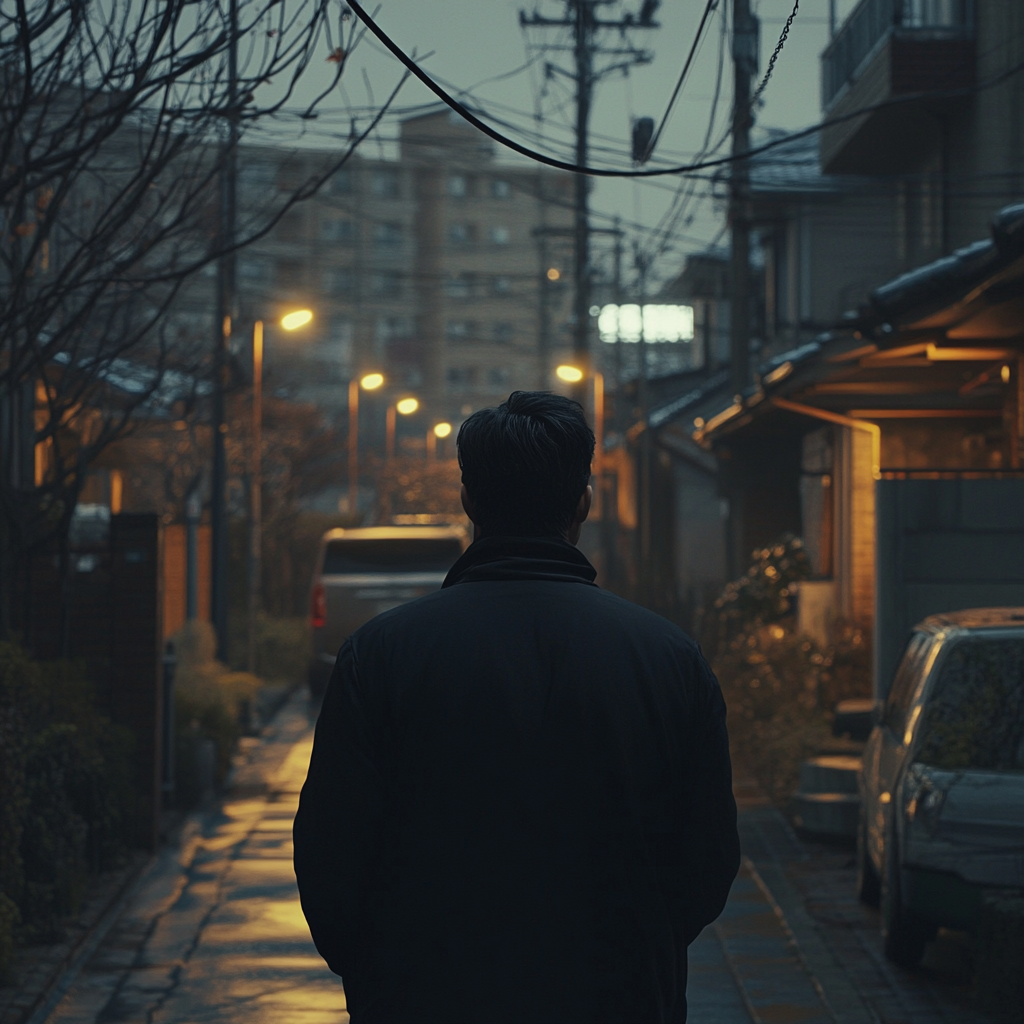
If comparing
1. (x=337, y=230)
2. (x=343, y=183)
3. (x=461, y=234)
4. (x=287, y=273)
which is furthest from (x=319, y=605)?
(x=461, y=234)

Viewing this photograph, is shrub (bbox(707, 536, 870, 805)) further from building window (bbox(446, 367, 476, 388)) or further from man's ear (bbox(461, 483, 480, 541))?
building window (bbox(446, 367, 476, 388))

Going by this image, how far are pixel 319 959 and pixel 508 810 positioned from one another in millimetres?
5233

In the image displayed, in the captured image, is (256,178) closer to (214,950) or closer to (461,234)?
(214,950)

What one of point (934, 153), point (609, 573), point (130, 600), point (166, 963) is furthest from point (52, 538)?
point (609, 573)

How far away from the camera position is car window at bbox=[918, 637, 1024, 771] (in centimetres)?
641

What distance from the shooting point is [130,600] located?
10.0 meters

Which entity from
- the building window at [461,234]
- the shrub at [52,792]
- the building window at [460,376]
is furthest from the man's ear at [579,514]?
the building window at [461,234]

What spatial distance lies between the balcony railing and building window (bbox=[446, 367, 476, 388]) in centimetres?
6707

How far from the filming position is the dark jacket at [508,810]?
2.47 meters

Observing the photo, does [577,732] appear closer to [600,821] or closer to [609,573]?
[600,821]

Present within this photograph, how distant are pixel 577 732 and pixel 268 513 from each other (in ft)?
88.7

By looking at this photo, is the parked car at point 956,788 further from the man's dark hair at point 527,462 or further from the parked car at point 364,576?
the parked car at point 364,576

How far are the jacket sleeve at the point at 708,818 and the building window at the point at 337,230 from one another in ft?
275

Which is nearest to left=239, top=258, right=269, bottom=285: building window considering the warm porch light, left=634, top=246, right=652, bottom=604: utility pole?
left=634, top=246, right=652, bottom=604: utility pole
